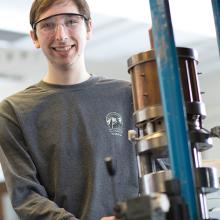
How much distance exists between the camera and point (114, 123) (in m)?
1.77

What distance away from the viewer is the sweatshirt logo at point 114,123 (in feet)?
5.78

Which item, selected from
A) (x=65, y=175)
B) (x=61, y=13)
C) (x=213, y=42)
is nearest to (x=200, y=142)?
(x=65, y=175)

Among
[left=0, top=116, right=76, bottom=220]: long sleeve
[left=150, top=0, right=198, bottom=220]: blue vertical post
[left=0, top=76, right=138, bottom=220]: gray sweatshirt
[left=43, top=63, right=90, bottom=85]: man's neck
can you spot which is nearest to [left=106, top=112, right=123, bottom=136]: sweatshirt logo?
[left=0, top=76, right=138, bottom=220]: gray sweatshirt

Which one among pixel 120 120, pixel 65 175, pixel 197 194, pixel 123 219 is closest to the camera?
pixel 123 219

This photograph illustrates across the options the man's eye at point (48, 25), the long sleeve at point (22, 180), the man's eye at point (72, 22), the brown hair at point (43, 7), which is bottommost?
the long sleeve at point (22, 180)

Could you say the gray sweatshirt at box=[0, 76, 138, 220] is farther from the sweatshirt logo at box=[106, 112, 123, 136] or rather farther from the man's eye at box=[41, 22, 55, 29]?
the man's eye at box=[41, 22, 55, 29]

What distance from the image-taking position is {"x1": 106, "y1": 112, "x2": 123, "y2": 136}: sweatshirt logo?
5.78 feet

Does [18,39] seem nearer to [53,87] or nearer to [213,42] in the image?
[213,42]

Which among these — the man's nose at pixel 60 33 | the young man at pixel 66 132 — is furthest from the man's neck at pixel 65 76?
the man's nose at pixel 60 33

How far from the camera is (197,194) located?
1081 millimetres

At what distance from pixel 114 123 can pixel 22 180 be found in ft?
1.11

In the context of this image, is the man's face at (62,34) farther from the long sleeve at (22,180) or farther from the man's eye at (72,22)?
the long sleeve at (22,180)

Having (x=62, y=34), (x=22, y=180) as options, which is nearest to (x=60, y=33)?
(x=62, y=34)

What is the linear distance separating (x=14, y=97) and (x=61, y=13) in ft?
1.05
